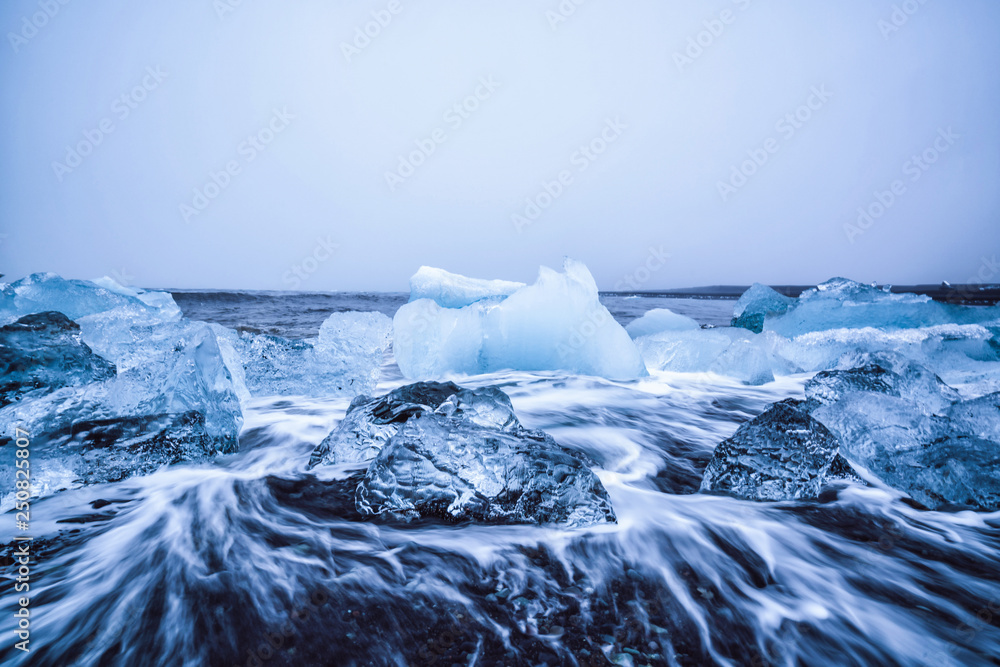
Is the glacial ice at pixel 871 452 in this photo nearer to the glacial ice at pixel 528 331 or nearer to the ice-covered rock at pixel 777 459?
the ice-covered rock at pixel 777 459

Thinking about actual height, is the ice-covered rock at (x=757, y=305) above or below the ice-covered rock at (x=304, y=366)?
below

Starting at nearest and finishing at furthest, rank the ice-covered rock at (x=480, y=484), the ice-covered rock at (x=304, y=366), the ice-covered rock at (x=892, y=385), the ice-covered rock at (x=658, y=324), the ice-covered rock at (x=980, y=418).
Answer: the ice-covered rock at (x=480, y=484), the ice-covered rock at (x=980, y=418), the ice-covered rock at (x=892, y=385), the ice-covered rock at (x=304, y=366), the ice-covered rock at (x=658, y=324)

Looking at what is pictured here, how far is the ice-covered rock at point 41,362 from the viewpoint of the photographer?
2270mm

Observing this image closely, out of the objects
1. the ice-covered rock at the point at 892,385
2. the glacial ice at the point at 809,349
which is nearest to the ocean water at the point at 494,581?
the ice-covered rock at the point at 892,385

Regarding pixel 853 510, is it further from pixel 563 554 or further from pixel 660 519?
pixel 563 554

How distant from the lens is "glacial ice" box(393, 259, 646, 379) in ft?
14.4

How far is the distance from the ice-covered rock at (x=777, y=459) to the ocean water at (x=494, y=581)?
0.08m

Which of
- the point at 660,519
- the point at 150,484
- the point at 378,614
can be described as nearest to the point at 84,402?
the point at 150,484

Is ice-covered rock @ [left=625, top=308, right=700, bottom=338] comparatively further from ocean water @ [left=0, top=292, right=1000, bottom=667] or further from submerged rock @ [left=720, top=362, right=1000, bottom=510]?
ocean water @ [left=0, top=292, right=1000, bottom=667]

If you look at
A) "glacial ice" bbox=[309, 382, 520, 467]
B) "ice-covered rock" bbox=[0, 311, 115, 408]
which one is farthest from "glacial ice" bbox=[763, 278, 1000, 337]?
"ice-covered rock" bbox=[0, 311, 115, 408]

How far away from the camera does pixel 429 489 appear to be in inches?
65.6

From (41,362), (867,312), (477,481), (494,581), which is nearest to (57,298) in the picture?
(41,362)

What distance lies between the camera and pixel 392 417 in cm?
223

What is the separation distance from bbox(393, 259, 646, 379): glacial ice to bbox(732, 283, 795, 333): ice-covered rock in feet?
11.2
